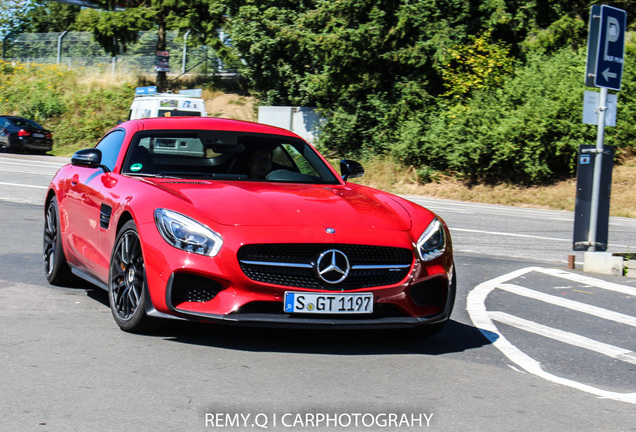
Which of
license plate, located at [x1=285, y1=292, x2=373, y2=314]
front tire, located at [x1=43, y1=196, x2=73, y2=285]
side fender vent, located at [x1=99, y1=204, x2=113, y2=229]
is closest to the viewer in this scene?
license plate, located at [x1=285, y1=292, x2=373, y2=314]

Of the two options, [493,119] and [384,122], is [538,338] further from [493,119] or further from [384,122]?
[384,122]

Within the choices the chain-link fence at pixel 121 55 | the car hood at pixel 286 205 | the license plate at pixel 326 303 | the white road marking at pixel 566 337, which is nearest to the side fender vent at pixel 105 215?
the car hood at pixel 286 205

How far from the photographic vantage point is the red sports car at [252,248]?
502 cm

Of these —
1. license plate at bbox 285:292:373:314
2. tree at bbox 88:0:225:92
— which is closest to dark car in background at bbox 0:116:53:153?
tree at bbox 88:0:225:92

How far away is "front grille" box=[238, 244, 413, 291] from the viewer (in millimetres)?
5043

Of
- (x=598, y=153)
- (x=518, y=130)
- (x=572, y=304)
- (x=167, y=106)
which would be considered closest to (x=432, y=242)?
(x=572, y=304)

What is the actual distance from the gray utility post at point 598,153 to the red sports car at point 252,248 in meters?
4.84

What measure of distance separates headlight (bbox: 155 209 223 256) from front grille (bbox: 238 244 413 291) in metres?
0.18

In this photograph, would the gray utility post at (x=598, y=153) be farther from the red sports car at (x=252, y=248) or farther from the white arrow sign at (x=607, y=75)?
the red sports car at (x=252, y=248)

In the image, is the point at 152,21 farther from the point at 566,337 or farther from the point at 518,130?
the point at 566,337

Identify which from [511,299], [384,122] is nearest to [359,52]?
[384,122]

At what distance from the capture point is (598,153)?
33.7 feet

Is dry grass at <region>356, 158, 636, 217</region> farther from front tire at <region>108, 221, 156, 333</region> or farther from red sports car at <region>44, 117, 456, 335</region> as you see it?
front tire at <region>108, 221, 156, 333</region>

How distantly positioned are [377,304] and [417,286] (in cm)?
31
